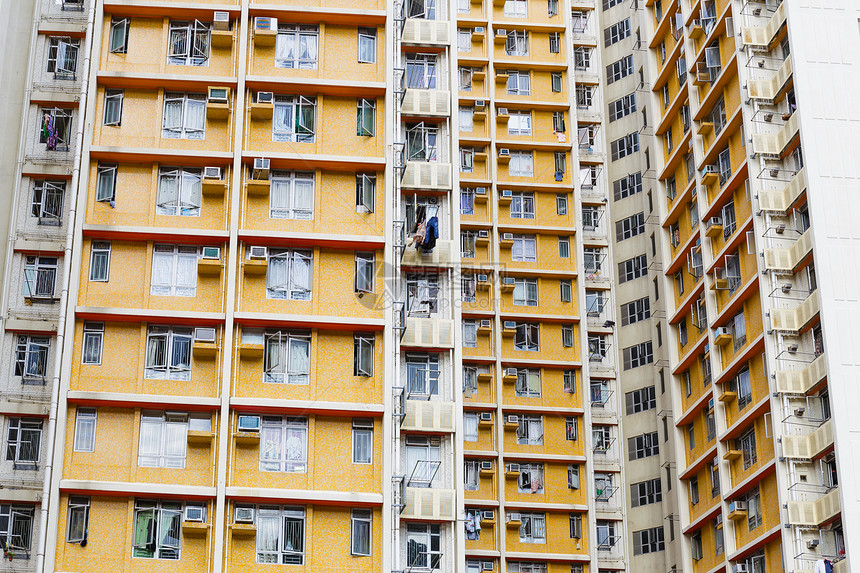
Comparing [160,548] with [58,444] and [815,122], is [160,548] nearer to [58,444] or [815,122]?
[58,444]

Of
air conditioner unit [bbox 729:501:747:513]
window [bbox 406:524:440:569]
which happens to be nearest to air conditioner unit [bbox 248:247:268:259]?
window [bbox 406:524:440:569]

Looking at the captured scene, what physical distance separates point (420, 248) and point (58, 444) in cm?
1198

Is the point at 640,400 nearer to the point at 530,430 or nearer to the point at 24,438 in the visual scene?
the point at 530,430

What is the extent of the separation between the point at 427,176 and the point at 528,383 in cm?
1672

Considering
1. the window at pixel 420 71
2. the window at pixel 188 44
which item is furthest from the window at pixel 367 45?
the window at pixel 188 44

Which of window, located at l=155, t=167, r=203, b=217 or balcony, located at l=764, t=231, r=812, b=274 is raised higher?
window, located at l=155, t=167, r=203, b=217

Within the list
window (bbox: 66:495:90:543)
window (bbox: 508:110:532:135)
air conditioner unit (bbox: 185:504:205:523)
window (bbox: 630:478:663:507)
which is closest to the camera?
window (bbox: 66:495:90:543)

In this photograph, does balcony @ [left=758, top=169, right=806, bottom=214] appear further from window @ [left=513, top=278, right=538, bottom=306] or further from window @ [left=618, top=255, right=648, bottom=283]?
window @ [left=513, top=278, right=538, bottom=306]

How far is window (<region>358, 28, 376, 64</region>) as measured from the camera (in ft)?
140

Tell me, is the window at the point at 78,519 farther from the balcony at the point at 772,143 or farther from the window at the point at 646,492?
the window at the point at 646,492

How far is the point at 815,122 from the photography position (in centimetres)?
4428

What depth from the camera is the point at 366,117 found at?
42000mm

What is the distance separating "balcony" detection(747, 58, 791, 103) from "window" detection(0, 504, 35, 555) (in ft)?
88.9

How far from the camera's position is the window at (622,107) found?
63.5 meters
